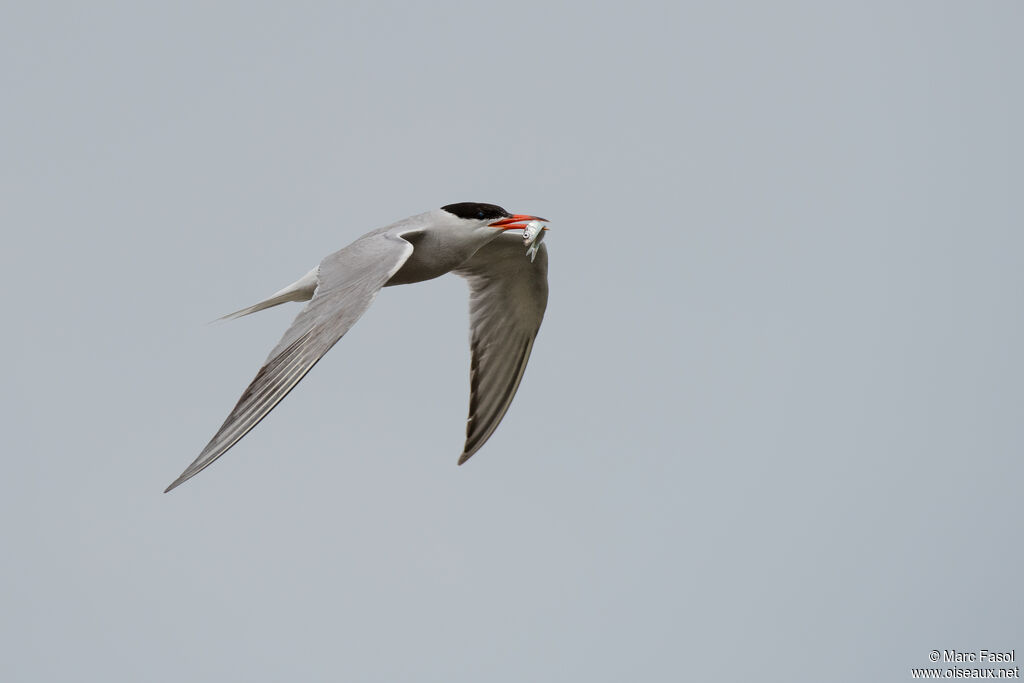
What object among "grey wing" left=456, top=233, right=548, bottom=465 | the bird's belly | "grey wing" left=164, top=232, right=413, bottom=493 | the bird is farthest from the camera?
"grey wing" left=456, top=233, right=548, bottom=465

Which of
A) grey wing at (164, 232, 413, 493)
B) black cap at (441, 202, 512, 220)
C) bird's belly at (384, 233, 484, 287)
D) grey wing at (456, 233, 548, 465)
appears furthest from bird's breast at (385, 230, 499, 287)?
grey wing at (456, 233, 548, 465)

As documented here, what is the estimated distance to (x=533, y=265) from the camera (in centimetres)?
1144

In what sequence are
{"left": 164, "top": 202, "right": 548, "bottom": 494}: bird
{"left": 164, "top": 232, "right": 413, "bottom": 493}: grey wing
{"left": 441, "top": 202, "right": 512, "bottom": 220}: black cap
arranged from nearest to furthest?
1. {"left": 164, "top": 232, "right": 413, "bottom": 493}: grey wing
2. {"left": 164, "top": 202, "right": 548, "bottom": 494}: bird
3. {"left": 441, "top": 202, "right": 512, "bottom": 220}: black cap

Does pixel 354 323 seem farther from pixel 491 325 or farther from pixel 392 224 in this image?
pixel 491 325

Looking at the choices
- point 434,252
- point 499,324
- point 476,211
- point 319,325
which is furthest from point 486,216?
point 319,325

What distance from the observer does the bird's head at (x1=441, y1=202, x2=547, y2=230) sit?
989 centimetres

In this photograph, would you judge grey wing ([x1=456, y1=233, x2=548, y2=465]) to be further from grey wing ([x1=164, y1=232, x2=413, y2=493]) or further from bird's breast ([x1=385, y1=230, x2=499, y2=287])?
grey wing ([x1=164, y1=232, x2=413, y2=493])

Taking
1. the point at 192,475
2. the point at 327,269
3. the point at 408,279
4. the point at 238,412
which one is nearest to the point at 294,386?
the point at 238,412

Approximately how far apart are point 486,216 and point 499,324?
6.73 ft

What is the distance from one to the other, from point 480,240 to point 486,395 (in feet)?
7.16

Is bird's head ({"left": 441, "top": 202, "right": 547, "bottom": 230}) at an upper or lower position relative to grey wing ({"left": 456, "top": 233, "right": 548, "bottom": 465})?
upper

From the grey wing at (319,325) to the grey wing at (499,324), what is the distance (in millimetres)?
2334

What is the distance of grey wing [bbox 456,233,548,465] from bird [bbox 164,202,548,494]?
0.01 metres

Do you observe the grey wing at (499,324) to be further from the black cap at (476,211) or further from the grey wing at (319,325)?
the grey wing at (319,325)
